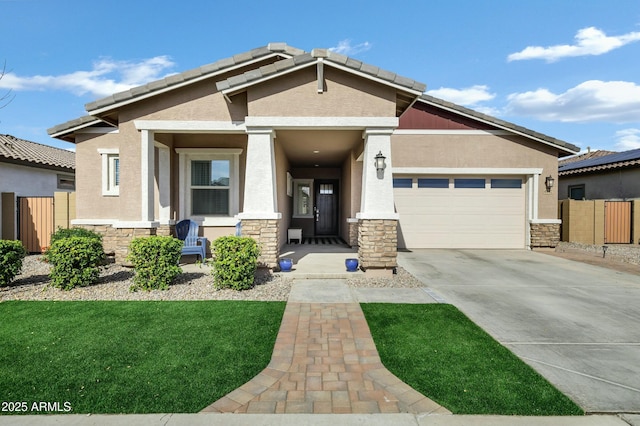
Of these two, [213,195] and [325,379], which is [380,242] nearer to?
[325,379]

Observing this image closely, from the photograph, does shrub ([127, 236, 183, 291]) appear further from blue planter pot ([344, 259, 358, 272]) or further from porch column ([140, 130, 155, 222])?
blue planter pot ([344, 259, 358, 272])

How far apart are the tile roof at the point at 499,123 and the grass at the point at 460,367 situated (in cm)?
857

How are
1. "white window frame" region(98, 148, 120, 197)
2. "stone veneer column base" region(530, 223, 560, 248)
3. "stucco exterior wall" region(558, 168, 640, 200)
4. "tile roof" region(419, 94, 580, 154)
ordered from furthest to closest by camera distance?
"stucco exterior wall" region(558, 168, 640, 200) < "stone veneer column base" region(530, 223, 560, 248) < "tile roof" region(419, 94, 580, 154) < "white window frame" region(98, 148, 120, 197)

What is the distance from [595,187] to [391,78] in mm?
14325

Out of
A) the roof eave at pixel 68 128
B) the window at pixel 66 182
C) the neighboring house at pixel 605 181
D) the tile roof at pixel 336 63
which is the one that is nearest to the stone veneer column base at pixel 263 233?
the tile roof at pixel 336 63

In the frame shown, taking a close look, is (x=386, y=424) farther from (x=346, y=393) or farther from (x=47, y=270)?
(x=47, y=270)

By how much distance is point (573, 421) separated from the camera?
7.91 feet

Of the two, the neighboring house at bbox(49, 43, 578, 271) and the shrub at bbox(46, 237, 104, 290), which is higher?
the neighboring house at bbox(49, 43, 578, 271)

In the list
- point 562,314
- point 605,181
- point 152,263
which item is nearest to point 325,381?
point 562,314

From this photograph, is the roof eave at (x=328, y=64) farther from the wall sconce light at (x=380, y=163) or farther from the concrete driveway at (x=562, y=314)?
the concrete driveway at (x=562, y=314)

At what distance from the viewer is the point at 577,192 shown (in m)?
15.6

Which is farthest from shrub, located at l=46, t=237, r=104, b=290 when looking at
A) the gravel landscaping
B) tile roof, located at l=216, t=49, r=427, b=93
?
tile roof, located at l=216, t=49, r=427, b=93

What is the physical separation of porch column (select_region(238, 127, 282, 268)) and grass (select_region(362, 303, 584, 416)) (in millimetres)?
2957

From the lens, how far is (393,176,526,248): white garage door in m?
11.2
